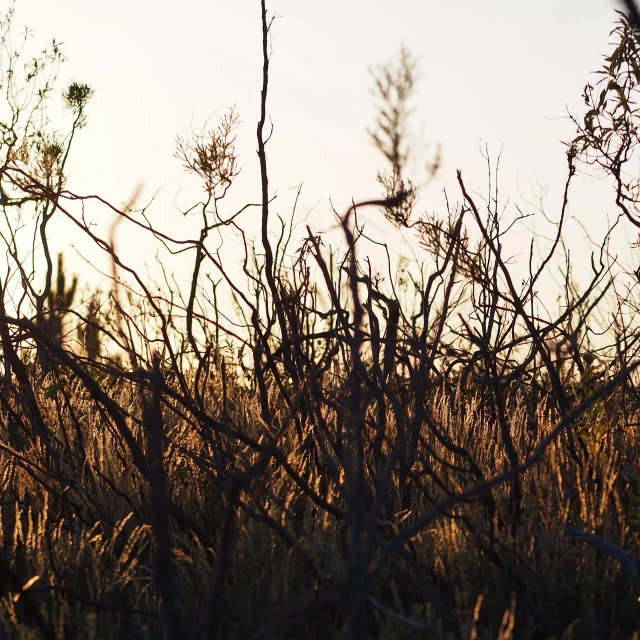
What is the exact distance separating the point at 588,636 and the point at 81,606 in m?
1.28

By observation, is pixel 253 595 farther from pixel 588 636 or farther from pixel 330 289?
pixel 330 289

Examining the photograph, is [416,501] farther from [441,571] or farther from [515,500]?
[441,571]

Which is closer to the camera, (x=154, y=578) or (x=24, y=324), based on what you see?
(x=24, y=324)

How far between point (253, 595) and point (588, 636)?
0.86 metres

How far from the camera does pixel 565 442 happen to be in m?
3.68

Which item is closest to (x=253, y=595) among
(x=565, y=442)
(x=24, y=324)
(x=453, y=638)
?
(x=453, y=638)

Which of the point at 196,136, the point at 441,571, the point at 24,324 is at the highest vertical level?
the point at 196,136

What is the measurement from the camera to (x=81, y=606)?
2.31 meters

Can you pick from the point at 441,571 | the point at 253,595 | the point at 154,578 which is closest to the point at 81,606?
the point at 154,578

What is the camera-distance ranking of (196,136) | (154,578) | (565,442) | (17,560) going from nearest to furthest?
(154,578) < (17,560) < (565,442) < (196,136)

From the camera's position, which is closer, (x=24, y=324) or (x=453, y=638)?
(x=453, y=638)

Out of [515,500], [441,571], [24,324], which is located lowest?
[441,571]

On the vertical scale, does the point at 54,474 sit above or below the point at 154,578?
above

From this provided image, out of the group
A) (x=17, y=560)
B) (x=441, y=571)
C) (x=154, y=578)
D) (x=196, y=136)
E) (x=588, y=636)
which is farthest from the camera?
(x=196, y=136)
